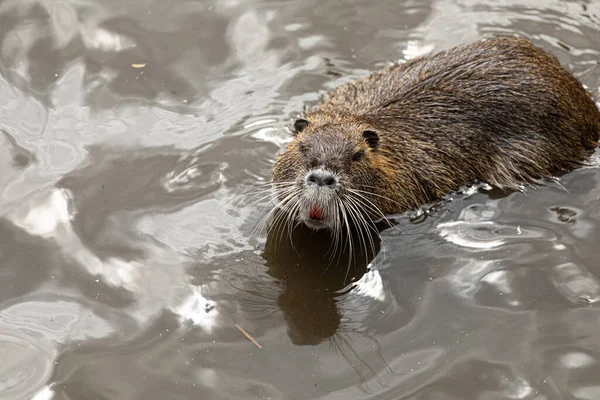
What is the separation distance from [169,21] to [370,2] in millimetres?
1685

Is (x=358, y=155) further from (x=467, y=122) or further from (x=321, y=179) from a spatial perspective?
(x=467, y=122)

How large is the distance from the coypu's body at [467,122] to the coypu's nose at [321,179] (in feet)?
1.37

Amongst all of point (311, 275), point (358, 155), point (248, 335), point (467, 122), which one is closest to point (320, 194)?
point (358, 155)

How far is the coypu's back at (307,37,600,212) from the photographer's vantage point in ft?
18.4

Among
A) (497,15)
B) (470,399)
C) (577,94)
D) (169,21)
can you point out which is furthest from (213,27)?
(470,399)

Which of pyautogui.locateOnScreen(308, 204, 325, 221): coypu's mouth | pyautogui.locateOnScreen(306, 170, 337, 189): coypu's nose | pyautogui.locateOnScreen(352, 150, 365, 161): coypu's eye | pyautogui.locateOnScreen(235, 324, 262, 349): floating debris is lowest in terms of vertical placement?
pyautogui.locateOnScreen(235, 324, 262, 349): floating debris

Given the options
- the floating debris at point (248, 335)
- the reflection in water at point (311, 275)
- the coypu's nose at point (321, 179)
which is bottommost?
the floating debris at point (248, 335)

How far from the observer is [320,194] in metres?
4.91

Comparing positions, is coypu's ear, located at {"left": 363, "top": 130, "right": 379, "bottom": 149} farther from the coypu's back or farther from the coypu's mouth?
the coypu's mouth

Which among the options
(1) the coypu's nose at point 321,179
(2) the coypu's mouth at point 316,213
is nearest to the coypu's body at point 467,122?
(2) the coypu's mouth at point 316,213

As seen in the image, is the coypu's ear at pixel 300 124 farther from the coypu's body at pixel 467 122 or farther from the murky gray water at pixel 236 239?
the murky gray water at pixel 236 239

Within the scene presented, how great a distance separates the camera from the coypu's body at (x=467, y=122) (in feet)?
18.0

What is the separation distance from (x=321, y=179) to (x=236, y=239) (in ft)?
2.57

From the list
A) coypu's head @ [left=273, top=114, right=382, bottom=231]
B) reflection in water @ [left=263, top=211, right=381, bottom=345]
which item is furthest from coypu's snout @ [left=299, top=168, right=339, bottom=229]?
reflection in water @ [left=263, top=211, right=381, bottom=345]
